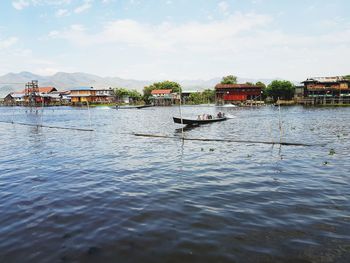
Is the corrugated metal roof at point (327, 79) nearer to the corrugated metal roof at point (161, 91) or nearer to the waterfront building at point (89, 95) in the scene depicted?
the corrugated metal roof at point (161, 91)

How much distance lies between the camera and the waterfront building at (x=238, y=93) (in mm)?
154875

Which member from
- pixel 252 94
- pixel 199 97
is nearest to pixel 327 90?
pixel 252 94

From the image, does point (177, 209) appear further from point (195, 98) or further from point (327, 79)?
point (195, 98)

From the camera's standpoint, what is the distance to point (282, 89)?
15200 cm

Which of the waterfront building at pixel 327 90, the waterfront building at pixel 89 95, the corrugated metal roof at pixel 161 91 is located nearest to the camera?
the waterfront building at pixel 327 90

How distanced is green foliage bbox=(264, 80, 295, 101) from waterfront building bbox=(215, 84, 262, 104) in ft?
21.2

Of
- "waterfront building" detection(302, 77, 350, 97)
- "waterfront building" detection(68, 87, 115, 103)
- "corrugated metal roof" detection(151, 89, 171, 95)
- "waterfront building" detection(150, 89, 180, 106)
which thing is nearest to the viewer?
"waterfront building" detection(302, 77, 350, 97)

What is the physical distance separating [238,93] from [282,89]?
2247 centimetres

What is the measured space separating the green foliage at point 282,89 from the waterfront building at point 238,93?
645cm

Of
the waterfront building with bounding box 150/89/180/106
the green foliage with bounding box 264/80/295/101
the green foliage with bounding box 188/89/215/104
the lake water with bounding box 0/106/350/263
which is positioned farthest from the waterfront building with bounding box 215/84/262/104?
the lake water with bounding box 0/106/350/263

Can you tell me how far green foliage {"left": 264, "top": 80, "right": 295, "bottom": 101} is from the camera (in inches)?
5935

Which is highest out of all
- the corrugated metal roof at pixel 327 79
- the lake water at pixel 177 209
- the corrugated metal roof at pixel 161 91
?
the corrugated metal roof at pixel 327 79

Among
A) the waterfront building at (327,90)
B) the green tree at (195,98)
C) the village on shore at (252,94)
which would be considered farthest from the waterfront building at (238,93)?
the green tree at (195,98)

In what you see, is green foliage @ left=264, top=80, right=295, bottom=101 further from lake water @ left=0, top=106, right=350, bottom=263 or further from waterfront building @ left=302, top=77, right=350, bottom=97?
lake water @ left=0, top=106, right=350, bottom=263
